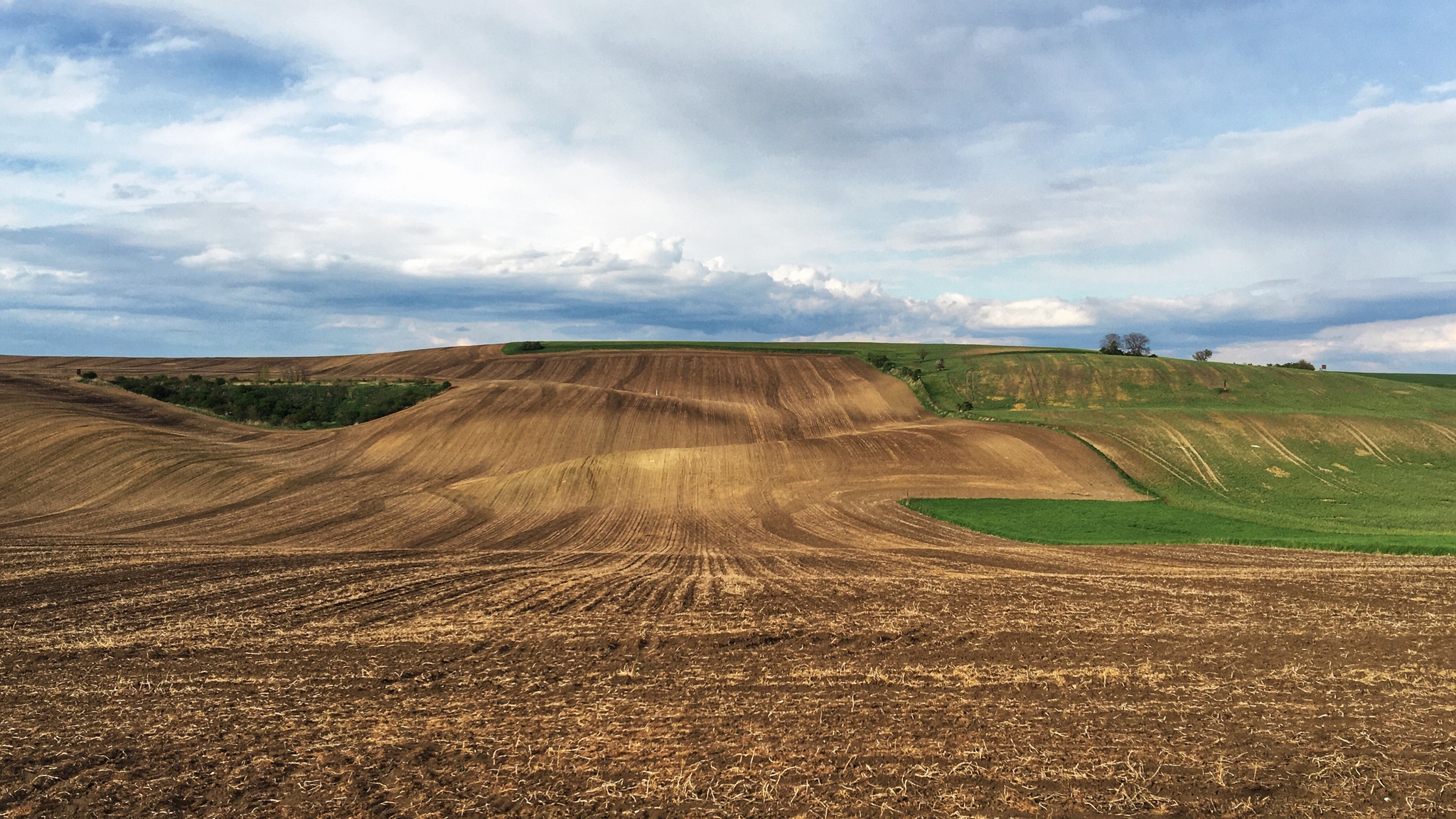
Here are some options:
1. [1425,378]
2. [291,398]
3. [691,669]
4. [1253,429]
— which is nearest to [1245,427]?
[1253,429]

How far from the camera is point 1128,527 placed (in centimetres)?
3228

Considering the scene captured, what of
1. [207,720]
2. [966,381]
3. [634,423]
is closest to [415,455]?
[634,423]

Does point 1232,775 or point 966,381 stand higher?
point 966,381

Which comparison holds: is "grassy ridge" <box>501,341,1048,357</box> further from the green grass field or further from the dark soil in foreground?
the dark soil in foreground

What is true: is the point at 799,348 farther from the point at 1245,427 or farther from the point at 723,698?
the point at 723,698

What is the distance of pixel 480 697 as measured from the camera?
11156 mm

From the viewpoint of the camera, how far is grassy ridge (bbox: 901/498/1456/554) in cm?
2734

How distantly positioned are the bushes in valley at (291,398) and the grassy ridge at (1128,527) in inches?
1642

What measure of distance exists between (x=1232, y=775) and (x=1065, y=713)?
7.16 ft

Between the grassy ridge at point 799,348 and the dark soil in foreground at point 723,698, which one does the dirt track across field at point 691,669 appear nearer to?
the dark soil in foreground at point 723,698

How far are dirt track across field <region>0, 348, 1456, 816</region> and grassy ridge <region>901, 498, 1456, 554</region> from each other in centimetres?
244

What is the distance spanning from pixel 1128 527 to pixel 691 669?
2712cm

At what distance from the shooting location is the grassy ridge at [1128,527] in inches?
1077

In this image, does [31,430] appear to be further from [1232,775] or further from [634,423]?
[1232,775]
